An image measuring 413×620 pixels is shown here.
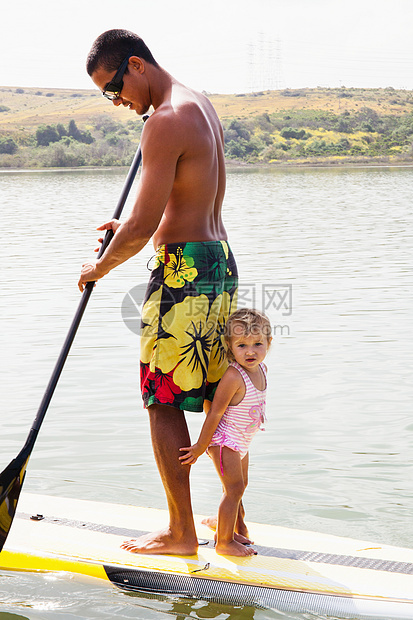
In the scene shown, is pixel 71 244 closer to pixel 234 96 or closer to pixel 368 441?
pixel 368 441

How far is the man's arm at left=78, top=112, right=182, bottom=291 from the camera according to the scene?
322cm

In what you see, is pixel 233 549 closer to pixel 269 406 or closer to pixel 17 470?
pixel 17 470

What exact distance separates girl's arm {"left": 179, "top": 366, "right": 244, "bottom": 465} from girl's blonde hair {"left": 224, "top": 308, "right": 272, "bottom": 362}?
130mm

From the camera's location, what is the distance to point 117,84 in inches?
132

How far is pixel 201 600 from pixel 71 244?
15126 millimetres

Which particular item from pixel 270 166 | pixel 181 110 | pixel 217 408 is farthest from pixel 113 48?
pixel 270 166

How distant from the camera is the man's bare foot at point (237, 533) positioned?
365 centimetres

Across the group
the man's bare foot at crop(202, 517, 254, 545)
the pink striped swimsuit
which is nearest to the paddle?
the pink striped swimsuit

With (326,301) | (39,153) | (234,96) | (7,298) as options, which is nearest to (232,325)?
(326,301)

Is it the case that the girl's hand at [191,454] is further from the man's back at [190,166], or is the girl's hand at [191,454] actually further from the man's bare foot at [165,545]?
Answer: the man's back at [190,166]

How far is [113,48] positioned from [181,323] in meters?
1.21

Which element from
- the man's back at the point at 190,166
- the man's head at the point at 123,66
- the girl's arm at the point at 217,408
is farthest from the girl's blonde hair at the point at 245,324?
the man's head at the point at 123,66

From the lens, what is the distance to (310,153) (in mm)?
81438

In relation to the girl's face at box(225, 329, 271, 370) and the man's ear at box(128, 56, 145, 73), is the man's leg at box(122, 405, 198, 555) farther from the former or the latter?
the man's ear at box(128, 56, 145, 73)
